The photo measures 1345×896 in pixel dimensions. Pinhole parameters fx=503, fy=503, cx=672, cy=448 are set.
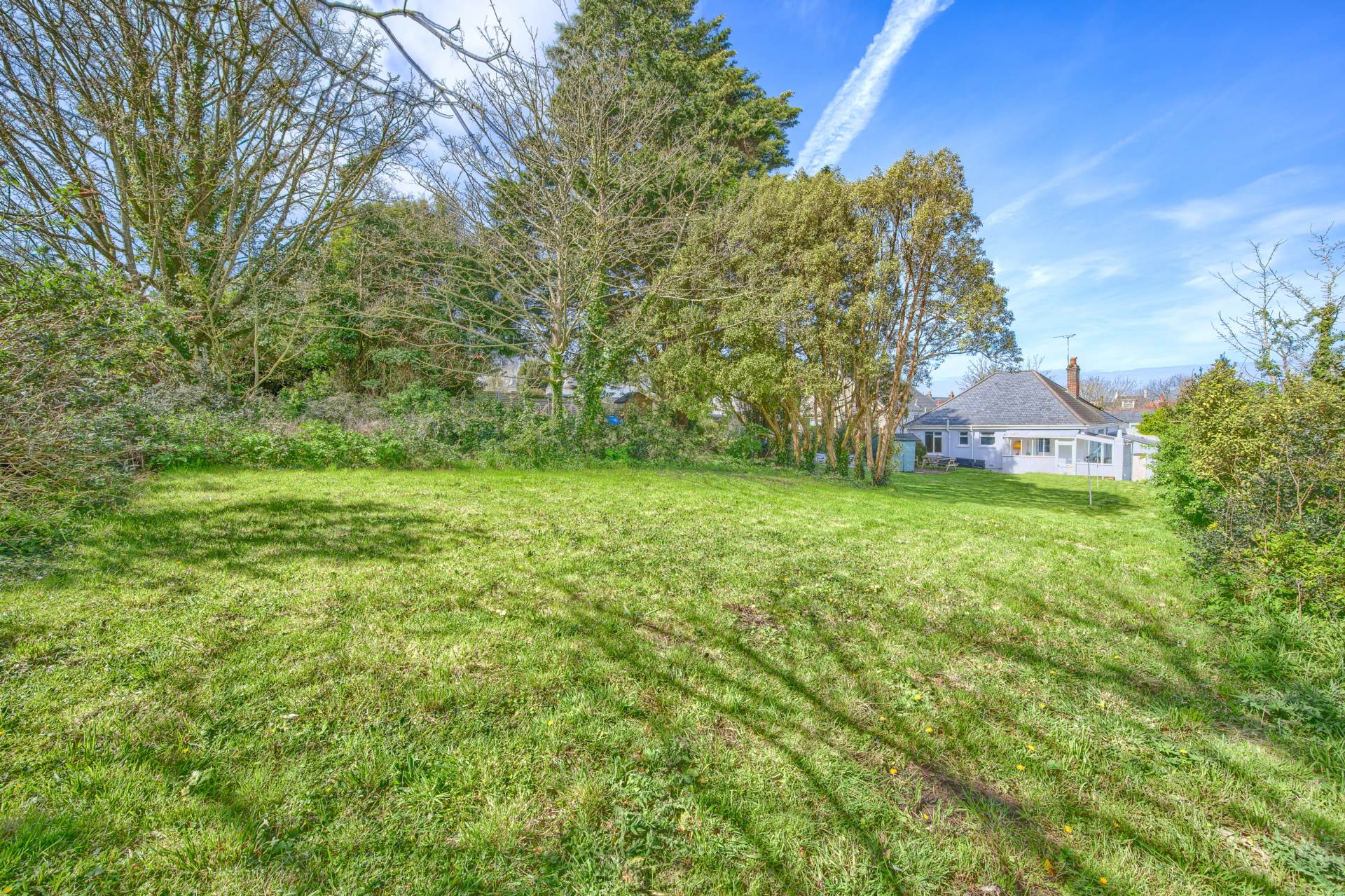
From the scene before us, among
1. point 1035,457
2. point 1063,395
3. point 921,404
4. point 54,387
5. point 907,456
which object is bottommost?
point 907,456

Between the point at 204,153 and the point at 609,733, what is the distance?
14272 millimetres

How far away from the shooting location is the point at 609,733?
7.32 feet

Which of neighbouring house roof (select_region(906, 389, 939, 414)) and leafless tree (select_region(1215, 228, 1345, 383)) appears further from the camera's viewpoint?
neighbouring house roof (select_region(906, 389, 939, 414))

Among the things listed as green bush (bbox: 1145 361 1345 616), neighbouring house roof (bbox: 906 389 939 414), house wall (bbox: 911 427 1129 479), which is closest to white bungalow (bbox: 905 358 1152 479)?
house wall (bbox: 911 427 1129 479)

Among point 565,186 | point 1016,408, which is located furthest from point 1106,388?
point 565,186

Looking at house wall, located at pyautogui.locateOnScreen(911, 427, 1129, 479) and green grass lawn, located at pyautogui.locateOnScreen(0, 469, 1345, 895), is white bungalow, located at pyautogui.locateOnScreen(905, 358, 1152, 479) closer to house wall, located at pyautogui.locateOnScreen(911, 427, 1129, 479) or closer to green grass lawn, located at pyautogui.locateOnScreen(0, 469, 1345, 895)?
house wall, located at pyautogui.locateOnScreen(911, 427, 1129, 479)

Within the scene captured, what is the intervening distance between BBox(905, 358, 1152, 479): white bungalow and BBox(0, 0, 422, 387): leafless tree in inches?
1016

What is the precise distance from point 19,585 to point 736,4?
33.8 ft

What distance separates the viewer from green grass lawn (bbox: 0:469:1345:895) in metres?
1.63

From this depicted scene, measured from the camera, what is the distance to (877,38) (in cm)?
745

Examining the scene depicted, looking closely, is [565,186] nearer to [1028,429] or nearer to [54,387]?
[54,387]

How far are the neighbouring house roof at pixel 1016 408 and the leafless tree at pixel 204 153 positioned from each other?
86.2ft

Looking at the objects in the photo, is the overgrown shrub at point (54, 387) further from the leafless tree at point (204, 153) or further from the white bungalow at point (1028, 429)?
the white bungalow at point (1028, 429)

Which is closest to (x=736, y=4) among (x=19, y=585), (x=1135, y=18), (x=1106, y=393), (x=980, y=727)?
(x=1135, y=18)
